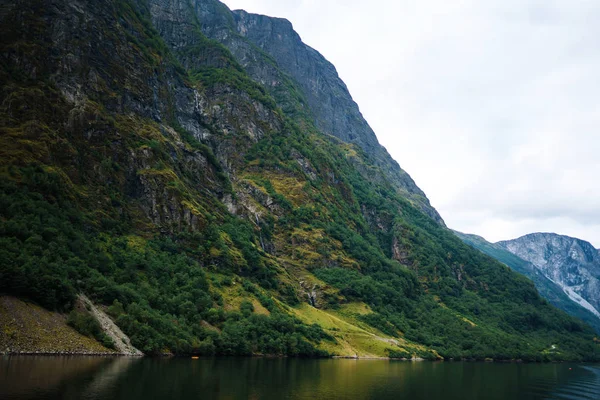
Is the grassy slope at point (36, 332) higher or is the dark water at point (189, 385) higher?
the grassy slope at point (36, 332)

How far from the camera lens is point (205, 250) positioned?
178125 mm

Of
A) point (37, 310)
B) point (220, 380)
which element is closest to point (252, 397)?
point (220, 380)

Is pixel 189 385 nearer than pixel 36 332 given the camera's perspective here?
Yes

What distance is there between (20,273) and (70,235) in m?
44.8

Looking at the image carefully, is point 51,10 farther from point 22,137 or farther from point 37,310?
point 37,310

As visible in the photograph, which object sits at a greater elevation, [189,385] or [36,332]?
[36,332]

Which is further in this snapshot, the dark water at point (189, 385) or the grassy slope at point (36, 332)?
the grassy slope at point (36, 332)

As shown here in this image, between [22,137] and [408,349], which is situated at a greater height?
Result: [22,137]

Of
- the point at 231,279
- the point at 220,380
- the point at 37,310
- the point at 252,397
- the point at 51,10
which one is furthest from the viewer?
the point at 51,10

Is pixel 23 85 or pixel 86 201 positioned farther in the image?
pixel 23 85

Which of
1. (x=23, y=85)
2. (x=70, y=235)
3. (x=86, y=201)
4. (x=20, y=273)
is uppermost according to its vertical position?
(x=23, y=85)

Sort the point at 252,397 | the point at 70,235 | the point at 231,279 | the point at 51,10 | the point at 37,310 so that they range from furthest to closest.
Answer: the point at 51,10 → the point at 231,279 → the point at 70,235 → the point at 37,310 → the point at 252,397

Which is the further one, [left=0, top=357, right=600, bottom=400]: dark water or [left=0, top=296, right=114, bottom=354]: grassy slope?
[left=0, top=296, right=114, bottom=354]: grassy slope

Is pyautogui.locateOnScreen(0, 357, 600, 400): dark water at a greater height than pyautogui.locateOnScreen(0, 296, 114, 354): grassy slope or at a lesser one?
lesser
